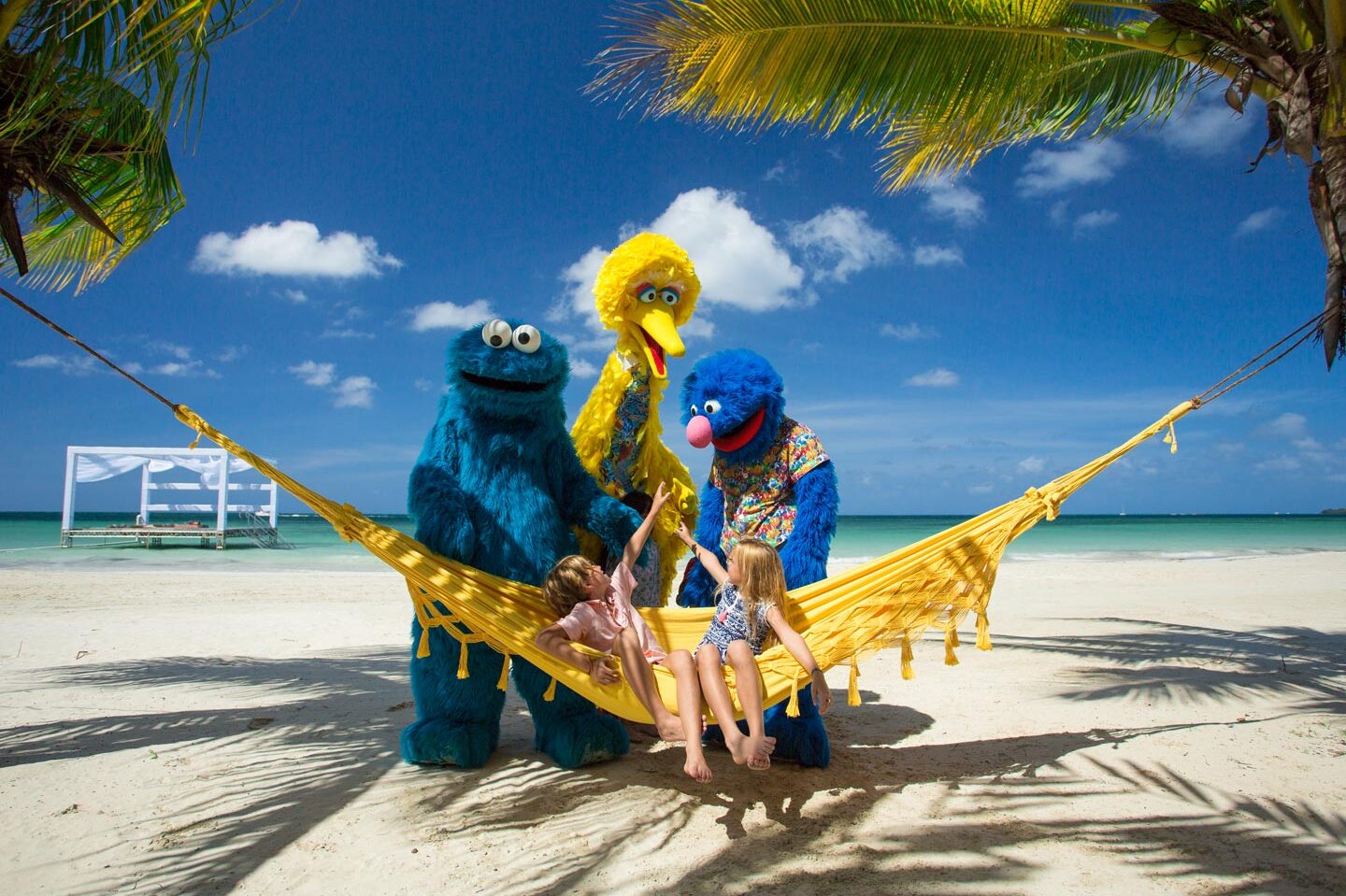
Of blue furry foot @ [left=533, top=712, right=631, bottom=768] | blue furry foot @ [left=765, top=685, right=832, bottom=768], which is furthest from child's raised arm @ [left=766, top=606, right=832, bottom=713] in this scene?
blue furry foot @ [left=533, top=712, right=631, bottom=768]

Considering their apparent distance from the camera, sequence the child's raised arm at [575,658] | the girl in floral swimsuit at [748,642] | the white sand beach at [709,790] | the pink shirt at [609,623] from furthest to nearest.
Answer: the pink shirt at [609,623], the child's raised arm at [575,658], the girl in floral swimsuit at [748,642], the white sand beach at [709,790]

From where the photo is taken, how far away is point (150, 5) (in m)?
1.64

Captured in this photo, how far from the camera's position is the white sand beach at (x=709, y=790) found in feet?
5.46

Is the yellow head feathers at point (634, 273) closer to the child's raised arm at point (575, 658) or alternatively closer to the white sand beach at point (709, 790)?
the child's raised arm at point (575, 658)

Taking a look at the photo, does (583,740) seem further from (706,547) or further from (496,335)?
(496,335)

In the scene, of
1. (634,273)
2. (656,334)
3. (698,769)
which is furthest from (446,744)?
(634,273)

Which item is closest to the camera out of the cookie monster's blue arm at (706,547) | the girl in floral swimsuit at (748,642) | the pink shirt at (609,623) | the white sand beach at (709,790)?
the white sand beach at (709,790)

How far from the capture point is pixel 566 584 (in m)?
2.18

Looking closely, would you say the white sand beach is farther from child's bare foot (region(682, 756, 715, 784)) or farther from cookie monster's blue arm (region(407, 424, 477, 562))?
cookie monster's blue arm (region(407, 424, 477, 562))

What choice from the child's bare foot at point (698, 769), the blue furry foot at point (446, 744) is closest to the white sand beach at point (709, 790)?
the blue furry foot at point (446, 744)

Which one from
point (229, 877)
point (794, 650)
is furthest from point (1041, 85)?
point (229, 877)

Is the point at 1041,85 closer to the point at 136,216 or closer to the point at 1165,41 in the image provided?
the point at 1165,41

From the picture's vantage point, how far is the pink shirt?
2.13 metres

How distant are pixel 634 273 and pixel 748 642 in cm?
124
